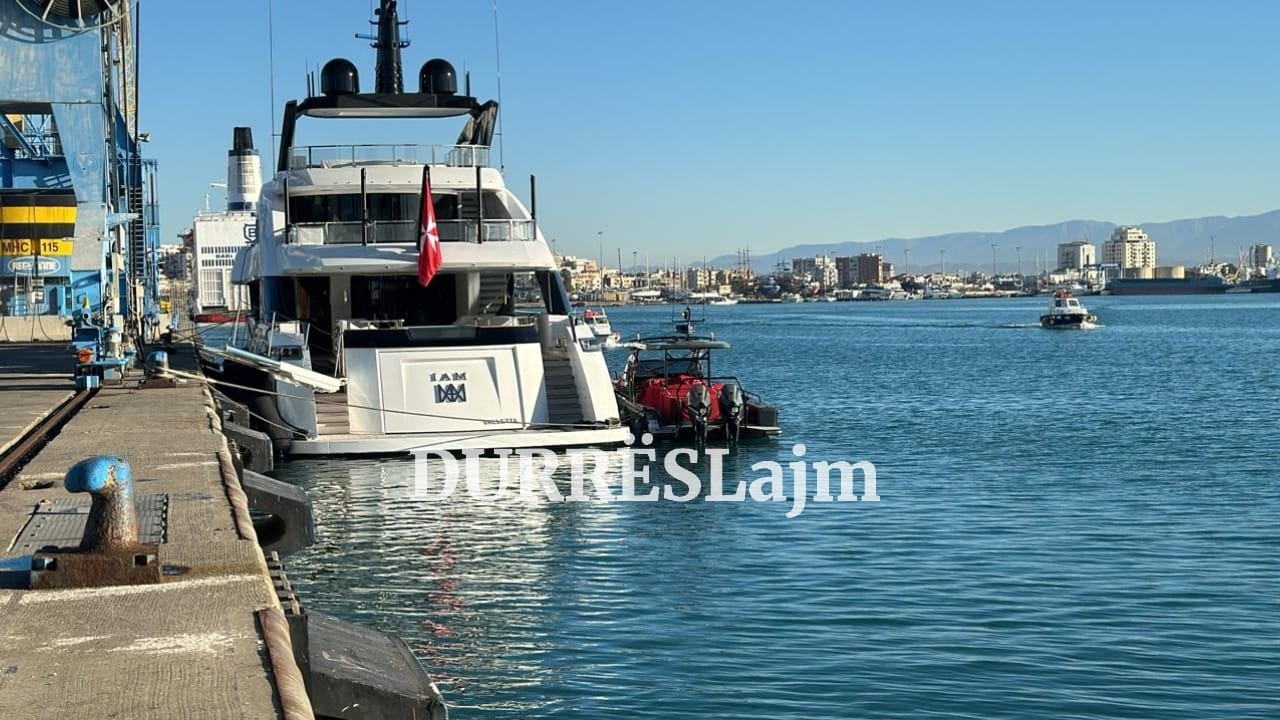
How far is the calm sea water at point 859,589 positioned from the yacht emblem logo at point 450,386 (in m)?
1.23

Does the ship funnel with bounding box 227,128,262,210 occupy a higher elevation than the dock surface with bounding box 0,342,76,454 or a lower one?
higher

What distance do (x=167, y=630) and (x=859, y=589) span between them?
9.49 metres

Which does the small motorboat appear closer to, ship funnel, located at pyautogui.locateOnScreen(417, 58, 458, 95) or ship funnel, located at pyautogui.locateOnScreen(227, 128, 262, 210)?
ship funnel, located at pyautogui.locateOnScreen(227, 128, 262, 210)

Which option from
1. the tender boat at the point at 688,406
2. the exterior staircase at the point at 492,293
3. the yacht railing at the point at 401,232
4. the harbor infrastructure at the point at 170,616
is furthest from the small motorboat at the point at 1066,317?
the harbor infrastructure at the point at 170,616

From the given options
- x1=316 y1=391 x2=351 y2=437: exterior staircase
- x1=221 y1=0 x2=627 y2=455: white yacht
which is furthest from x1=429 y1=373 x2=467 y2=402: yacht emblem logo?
x1=316 y1=391 x2=351 y2=437: exterior staircase

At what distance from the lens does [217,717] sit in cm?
532

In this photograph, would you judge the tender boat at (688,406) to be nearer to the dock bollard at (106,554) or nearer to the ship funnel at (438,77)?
the ship funnel at (438,77)

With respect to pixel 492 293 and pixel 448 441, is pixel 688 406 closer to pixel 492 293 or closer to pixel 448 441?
pixel 492 293

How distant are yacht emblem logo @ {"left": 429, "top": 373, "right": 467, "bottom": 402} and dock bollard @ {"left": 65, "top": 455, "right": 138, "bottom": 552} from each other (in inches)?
638

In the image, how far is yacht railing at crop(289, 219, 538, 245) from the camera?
84.8ft

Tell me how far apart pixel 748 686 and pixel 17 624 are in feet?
20.2

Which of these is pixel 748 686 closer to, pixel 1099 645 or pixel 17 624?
pixel 1099 645
